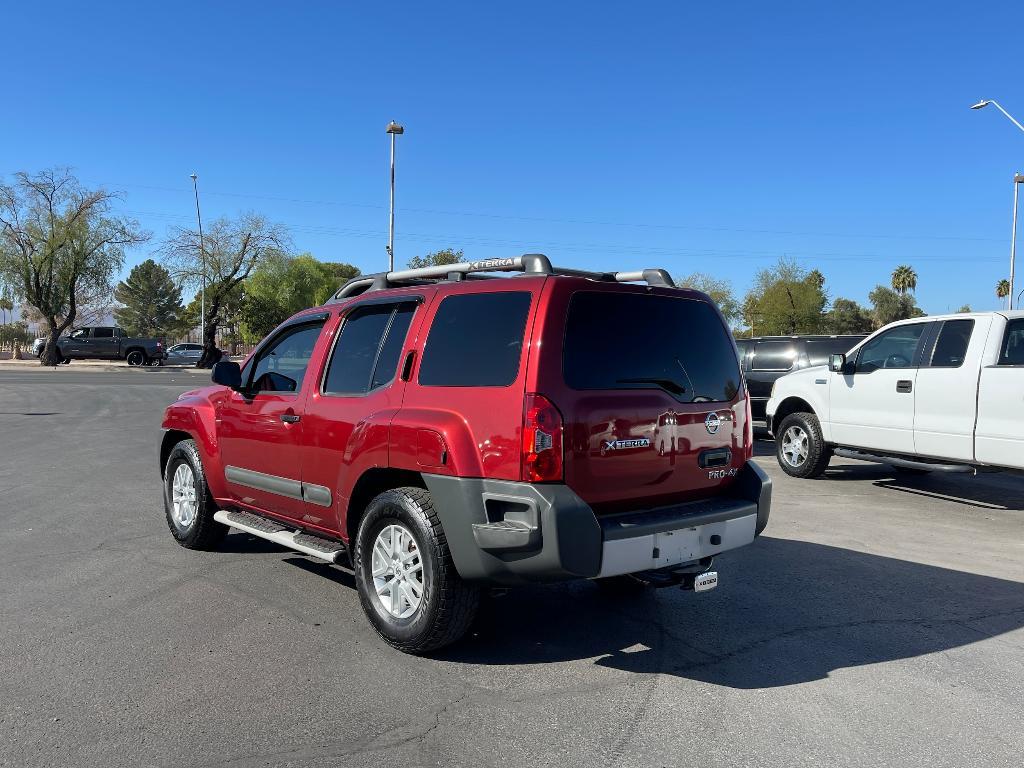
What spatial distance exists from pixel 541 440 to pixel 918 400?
655cm

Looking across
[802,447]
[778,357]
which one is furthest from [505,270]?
[778,357]

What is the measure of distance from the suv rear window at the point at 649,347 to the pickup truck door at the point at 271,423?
1997mm

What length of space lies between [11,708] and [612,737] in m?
2.65

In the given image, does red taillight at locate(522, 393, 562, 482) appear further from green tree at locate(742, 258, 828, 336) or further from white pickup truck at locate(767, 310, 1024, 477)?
green tree at locate(742, 258, 828, 336)

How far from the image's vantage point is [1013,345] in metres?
7.90

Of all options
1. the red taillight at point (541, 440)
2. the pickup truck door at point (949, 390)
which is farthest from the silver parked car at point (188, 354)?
the red taillight at point (541, 440)

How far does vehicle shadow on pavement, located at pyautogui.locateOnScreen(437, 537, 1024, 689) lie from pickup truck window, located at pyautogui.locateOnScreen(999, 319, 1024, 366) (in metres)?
2.88

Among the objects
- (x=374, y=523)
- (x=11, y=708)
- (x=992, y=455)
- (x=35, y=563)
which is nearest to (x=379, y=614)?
(x=374, y=523)

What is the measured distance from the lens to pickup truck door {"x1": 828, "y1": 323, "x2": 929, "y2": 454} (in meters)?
8.86

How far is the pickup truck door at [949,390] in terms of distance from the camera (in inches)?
318

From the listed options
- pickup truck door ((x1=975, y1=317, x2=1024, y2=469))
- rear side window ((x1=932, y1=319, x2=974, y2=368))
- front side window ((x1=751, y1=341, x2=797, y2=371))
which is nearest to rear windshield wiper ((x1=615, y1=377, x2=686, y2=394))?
pickup truck door ((x1=975, y1=317, x2=1024, y2=469))

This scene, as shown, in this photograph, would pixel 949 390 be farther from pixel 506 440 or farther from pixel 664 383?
pixel 506 440

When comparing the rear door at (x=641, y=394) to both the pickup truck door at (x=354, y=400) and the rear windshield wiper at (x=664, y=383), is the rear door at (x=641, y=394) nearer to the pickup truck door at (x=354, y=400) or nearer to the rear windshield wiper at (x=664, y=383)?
the rear windshield wiper at (x=664, y=383)

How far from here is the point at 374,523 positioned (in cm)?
437
